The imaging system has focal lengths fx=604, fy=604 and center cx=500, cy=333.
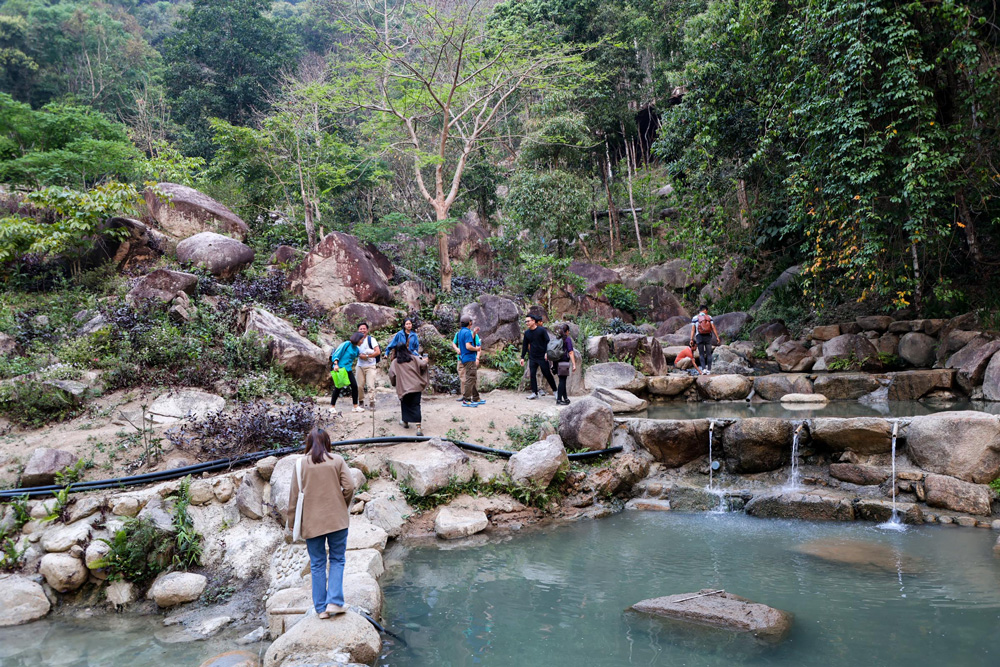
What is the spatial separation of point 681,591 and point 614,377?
283 inches

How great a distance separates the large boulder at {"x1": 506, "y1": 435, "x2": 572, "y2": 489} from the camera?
26.4 feet

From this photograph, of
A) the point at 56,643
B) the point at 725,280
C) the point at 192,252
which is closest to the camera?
the point at 56,643

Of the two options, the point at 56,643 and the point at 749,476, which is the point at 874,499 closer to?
the point at 749,476

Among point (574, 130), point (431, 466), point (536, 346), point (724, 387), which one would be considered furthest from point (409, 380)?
point (574, 130)

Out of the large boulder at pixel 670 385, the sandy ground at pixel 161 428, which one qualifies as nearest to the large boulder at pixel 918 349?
the large boulder at pixel 670 385

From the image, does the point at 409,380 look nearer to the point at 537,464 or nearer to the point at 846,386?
the point at 537,464

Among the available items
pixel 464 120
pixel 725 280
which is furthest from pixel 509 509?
pixel 464 120

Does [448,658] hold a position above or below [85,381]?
below

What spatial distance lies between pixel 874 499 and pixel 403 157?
19891mm

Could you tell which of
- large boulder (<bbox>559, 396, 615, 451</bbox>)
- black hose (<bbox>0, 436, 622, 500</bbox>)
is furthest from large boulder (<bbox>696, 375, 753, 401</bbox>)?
black hose (<bbox>0, 436, 622, 500</bbox>)

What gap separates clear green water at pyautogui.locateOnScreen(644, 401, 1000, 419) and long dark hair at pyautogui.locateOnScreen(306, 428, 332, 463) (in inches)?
292

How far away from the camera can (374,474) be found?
26.1 ft

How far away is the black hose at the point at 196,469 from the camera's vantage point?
6.89 meters

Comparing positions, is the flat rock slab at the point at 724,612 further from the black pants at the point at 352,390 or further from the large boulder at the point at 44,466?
the large boulder at the point at 44,466
